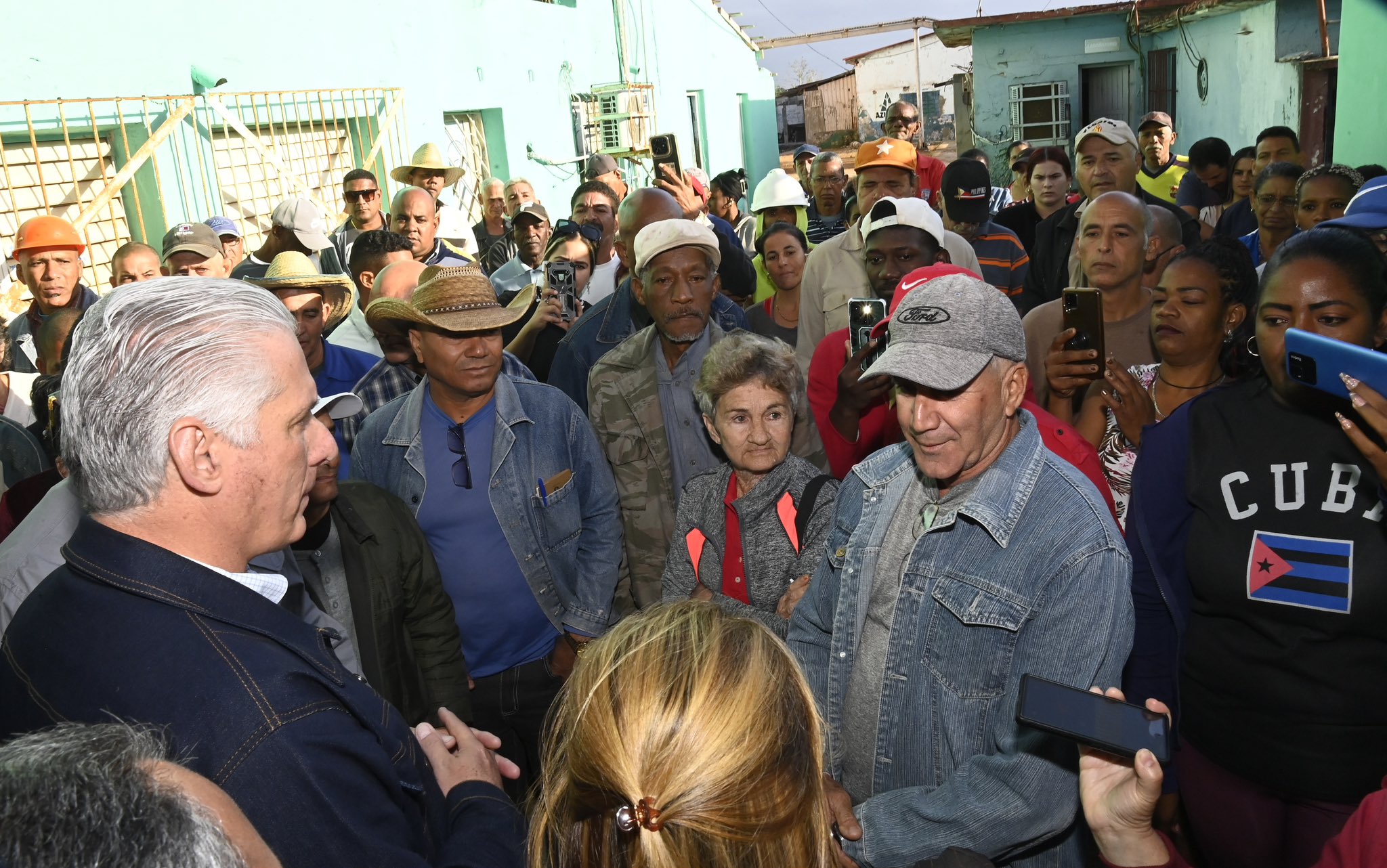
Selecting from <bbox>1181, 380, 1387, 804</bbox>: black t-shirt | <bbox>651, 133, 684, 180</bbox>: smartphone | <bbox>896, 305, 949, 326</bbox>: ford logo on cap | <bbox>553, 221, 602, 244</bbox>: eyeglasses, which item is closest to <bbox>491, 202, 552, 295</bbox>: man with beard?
<bbox>553, 221, 602, 244</bbox>: eyeglasses

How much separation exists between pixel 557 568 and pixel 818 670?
131 cm

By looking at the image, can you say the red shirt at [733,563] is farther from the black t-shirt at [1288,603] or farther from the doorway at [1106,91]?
the doorway at [1106,91]

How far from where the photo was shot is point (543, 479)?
3.36 metres

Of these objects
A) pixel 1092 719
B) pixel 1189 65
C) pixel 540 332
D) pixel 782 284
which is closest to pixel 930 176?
pixel 782 284

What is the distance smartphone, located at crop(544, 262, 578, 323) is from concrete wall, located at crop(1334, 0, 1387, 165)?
5357mm

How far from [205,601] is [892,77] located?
3556cm

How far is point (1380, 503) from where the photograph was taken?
84.4 inches

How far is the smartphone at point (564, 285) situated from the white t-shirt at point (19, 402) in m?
2.33

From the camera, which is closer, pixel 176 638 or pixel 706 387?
pixel 176 638

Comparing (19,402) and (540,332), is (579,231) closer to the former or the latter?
(540,332)

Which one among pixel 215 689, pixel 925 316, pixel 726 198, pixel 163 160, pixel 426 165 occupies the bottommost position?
pixel 215 689

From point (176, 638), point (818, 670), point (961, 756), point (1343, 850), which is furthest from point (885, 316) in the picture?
point (176, 638)

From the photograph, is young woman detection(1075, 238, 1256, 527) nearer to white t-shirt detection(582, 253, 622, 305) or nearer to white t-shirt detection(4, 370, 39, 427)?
white t-shirt detection(582, 253, 622, 305)

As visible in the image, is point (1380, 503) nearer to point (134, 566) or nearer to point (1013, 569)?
point (1013, 569)
